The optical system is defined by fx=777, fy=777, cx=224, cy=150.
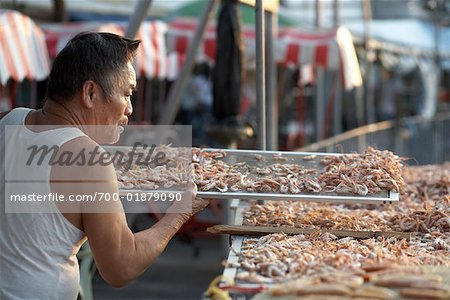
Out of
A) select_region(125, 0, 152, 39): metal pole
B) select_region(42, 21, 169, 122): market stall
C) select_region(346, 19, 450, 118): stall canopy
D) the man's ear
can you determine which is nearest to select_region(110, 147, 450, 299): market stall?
the man's ear

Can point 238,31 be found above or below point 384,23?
below

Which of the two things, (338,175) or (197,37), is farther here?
(197,37)

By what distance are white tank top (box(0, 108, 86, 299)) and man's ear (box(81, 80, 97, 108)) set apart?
12 centimetres

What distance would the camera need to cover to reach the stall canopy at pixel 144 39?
1002 cm

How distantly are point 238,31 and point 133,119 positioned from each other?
6.53m

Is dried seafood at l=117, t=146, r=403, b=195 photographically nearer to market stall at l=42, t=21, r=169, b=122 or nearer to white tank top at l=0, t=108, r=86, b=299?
white tank top at l=0, t=108, r=86, b=299

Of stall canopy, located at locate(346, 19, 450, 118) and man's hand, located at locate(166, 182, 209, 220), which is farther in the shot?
stall canopy, located at locate(346, 19, 450, 118)

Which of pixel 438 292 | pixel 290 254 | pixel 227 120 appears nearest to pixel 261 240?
pixel 290 254

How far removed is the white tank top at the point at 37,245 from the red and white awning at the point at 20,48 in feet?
15.7

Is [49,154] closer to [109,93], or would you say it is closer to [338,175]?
[109,93]

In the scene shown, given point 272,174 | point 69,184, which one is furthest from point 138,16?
point 69,184

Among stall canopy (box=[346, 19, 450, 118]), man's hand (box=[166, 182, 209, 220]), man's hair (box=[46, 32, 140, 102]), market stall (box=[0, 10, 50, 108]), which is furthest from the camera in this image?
stall canopy (box=[346, 19, 450, 118])

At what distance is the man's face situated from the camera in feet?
9.32

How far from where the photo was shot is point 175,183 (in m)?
3.50
